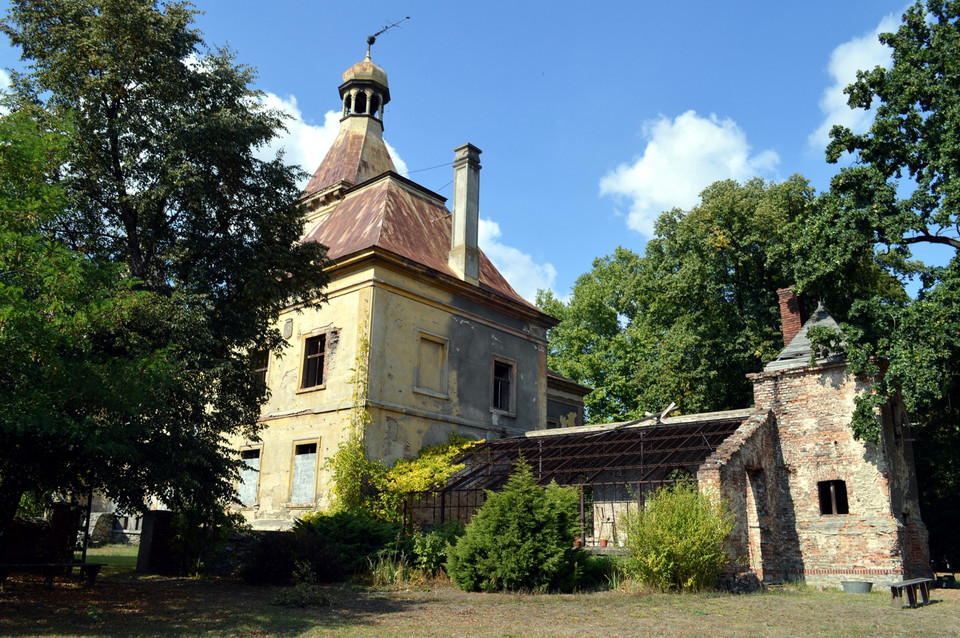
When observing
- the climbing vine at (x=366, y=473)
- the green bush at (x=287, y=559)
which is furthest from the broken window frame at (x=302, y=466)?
the green bush at (x=287, y=559)

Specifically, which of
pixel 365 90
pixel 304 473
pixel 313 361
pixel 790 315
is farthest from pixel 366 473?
pixel 365 90

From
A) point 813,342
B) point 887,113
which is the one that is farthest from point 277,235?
point 887,113

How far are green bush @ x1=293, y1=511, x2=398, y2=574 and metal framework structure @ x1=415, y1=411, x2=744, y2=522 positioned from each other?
80.2 inches

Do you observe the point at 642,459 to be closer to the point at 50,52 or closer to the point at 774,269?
the point at 774,269

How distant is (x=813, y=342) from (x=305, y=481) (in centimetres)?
1380

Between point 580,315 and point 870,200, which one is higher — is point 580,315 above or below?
above

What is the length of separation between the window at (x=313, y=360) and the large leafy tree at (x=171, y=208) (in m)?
4.06

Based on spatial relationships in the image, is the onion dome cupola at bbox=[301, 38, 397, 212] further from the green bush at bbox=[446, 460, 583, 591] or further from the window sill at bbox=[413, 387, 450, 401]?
the green bush at bbox=[446, 460, 583, 591]

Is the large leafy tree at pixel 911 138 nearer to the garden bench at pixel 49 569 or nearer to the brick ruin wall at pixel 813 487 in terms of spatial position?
the brick ruin wall at pixel 813 487

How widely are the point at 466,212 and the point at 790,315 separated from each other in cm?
1032

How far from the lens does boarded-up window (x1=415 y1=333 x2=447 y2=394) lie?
20.9 m

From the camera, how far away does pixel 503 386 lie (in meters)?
23.8

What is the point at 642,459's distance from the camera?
16.8 meters

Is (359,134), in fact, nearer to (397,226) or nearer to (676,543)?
(397,226)
